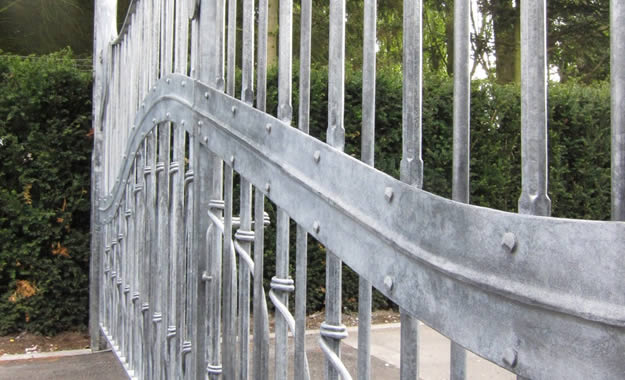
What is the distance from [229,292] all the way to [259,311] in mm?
328

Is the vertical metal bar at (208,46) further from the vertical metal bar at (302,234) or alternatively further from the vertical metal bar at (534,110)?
the vertical metal bar at (534,110)

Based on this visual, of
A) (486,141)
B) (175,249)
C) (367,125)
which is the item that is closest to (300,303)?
(367,125)

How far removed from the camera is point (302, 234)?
1502 millimetres

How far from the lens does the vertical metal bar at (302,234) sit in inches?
58.1

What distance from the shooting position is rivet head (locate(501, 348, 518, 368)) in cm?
83

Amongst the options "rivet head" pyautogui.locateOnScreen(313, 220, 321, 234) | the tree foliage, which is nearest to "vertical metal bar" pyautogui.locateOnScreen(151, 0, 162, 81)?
"rivet head" pyautogui.locateOnScreen(313, 220, 321, 234)

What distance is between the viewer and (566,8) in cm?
1040

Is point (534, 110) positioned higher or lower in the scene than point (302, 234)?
higher

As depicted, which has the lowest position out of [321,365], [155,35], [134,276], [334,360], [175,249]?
[321,365]

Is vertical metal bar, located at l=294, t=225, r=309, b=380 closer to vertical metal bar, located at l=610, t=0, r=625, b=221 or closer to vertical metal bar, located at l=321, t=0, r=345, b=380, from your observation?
vertical metal bar, located at l=321, t=0, r=345, b=380

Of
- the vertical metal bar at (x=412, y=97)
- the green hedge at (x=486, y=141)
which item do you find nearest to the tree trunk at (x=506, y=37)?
the green hedge at (x=486, y=141)

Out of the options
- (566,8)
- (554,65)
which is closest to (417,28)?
(566,8)

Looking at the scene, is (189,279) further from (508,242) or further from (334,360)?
(508,242)

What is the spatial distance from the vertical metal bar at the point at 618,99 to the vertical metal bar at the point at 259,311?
3.70ft
